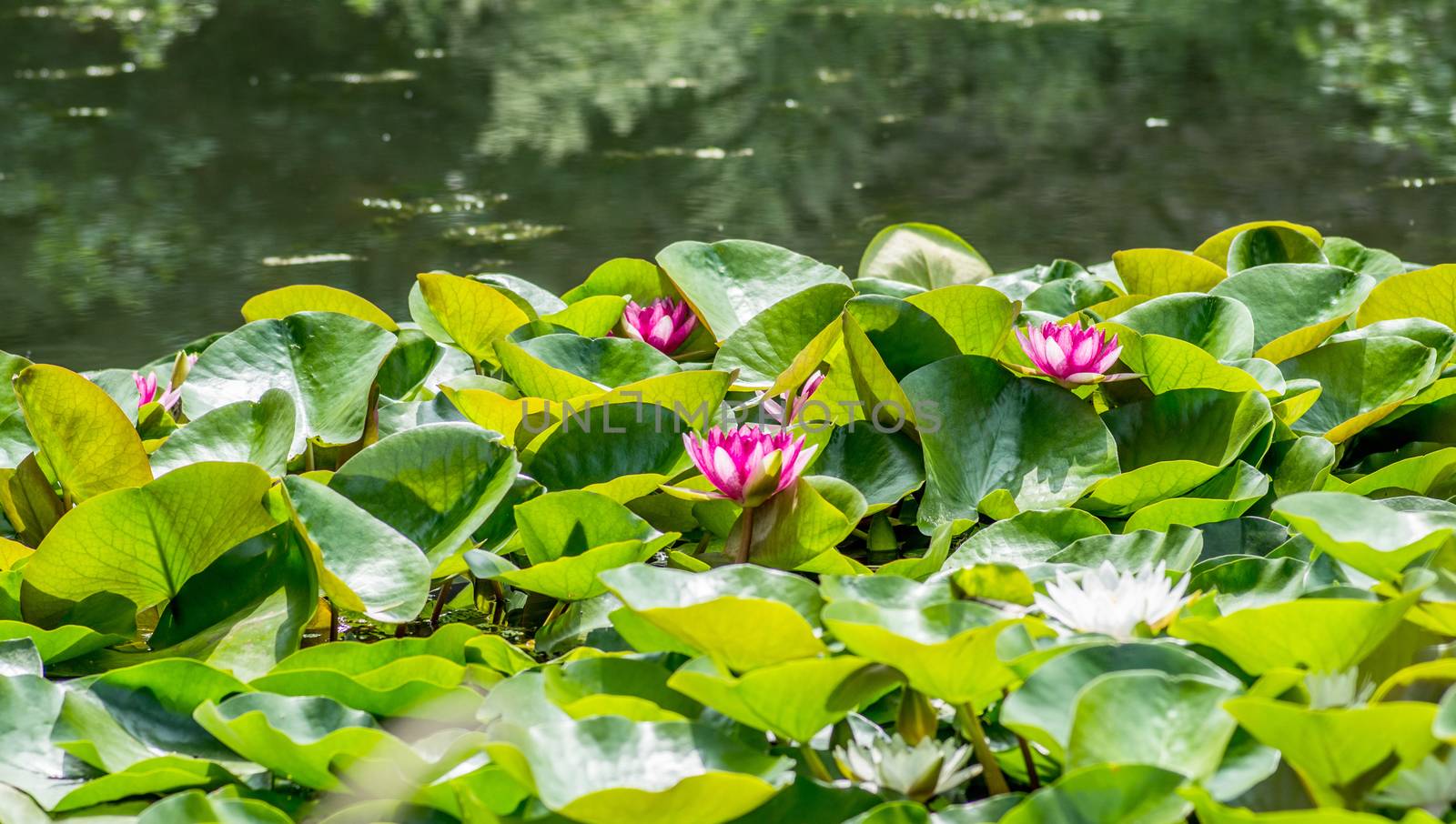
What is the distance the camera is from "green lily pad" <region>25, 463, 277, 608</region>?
78 cm

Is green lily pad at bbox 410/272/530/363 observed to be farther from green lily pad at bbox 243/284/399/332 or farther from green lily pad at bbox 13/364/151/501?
green lily pad at bbox 13/364/151/501

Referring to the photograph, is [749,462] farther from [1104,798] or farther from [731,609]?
[1104,798]

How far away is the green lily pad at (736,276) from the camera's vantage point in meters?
1.18

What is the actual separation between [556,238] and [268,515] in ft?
7.55

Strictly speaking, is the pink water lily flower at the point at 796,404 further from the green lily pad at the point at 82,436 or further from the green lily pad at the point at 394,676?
the green lily pad at the point at 82,436

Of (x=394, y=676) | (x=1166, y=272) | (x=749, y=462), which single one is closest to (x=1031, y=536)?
(x=749, y=462)

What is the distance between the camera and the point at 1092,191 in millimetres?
3367

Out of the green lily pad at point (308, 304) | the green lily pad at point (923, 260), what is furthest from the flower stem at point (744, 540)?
the green lily pad at point (923, 260)

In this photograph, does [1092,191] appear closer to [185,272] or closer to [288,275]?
[288,275]

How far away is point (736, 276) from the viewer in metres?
1.24

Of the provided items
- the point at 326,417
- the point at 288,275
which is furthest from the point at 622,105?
the point at 326,417

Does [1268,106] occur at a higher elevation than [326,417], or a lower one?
lower

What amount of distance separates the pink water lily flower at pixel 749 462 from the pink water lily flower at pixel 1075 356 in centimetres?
22

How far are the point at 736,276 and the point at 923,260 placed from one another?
296mm
